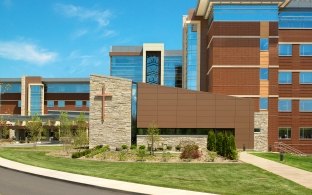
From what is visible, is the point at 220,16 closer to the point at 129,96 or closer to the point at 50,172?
the point at 129,96

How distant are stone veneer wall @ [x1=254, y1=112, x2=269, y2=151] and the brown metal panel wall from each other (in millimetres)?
4989

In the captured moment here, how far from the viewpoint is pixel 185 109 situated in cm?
5088

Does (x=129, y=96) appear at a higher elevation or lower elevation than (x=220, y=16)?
lower

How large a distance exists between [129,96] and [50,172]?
25.6 meters

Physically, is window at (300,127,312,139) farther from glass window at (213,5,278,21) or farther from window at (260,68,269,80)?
glass window at (213,5,278,21)

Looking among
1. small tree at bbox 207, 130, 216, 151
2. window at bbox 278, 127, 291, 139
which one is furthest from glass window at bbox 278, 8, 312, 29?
small tree at bbox 207, 130, 216, 151

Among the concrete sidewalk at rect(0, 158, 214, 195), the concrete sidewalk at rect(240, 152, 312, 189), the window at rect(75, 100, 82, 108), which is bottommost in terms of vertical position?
the concrete sidewalk at rect(240, 152, 312, 189)

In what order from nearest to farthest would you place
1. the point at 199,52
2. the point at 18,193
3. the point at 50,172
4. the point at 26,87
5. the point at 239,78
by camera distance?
1. the point at 18,193
2. the point at 50,172
3. the point at 239,78
4. the point at 199,52
5. the point at 26,87

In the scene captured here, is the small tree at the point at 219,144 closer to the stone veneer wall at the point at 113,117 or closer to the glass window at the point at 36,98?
the stone veneer wall at the point at 113,117

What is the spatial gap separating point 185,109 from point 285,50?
64.6ft

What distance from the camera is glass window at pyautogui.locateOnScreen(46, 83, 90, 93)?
372 feet

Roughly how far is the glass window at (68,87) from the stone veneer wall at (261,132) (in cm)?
6605

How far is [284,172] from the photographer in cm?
2652

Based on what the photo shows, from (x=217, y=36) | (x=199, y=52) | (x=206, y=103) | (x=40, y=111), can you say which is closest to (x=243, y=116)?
(x=206, y=103)
